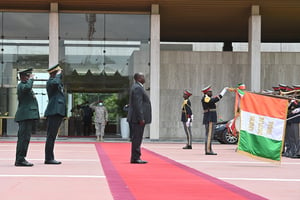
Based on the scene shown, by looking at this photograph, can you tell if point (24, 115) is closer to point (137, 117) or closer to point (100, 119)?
point (137, 117)

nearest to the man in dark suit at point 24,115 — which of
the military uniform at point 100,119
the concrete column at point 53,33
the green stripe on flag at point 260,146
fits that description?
the green stripe on flag at point 260,146

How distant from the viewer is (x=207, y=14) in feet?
86.5

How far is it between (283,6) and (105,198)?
67.6 feet

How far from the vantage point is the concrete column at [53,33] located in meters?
24.2

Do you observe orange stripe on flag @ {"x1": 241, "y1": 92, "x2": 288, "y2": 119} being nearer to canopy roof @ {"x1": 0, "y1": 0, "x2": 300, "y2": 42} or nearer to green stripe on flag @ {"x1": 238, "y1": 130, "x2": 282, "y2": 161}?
green stripe on flag @ {"x1": 238, "y1": 130, "x2": 282, "y2": 161}

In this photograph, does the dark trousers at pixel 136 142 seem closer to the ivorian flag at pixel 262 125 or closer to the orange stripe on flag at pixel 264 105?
the ivorian flag at pixel 262 125

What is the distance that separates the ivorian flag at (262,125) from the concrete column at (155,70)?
12.9 m

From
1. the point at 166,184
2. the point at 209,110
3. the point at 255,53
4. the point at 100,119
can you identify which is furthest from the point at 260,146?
the point at 255,53

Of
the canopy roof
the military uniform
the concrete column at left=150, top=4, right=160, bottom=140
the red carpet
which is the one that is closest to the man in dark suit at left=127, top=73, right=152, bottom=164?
the red carpet

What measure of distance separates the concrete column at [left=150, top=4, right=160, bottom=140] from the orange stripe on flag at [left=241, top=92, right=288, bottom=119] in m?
12.9

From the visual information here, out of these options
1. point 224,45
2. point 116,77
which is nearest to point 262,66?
point 224,45

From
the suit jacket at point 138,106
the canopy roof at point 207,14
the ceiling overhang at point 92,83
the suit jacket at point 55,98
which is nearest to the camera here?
the suit jacket at point 55,98

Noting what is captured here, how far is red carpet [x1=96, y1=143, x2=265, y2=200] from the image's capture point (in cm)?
641

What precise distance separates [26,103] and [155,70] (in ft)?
48.4
